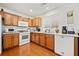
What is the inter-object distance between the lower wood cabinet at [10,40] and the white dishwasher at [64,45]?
93.2 inches

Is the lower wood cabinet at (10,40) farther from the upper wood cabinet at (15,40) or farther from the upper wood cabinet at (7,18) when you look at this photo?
the upper wood cabinet at (7,18)

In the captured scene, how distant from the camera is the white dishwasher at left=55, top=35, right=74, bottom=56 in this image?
245 cm

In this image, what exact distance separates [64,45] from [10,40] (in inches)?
107

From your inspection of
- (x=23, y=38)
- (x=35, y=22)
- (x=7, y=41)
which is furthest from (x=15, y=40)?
(x=35, y=22)

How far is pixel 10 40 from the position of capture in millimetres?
3818

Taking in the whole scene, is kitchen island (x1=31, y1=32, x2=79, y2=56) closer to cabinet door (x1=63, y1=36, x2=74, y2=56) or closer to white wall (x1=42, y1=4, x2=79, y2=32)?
cabinet door (x1=63, y1=36, x2=74, y2=56)

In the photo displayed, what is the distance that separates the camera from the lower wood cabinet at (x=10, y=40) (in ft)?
11.7

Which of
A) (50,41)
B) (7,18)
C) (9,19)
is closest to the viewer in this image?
(50,41)

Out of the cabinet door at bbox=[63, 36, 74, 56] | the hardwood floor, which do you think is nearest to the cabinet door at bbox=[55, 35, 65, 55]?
the cabinet door at bbox=[63, 36, 74, 56]

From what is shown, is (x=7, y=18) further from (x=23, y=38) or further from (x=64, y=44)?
(x=64, y=44)

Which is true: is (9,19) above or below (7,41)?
above

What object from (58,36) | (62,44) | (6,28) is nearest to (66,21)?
(58,36)

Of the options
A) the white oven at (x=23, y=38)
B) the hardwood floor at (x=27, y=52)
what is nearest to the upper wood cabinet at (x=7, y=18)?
the white oven at (x=23, y=38)

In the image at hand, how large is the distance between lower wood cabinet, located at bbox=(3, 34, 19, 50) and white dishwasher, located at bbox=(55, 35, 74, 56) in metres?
2.37
